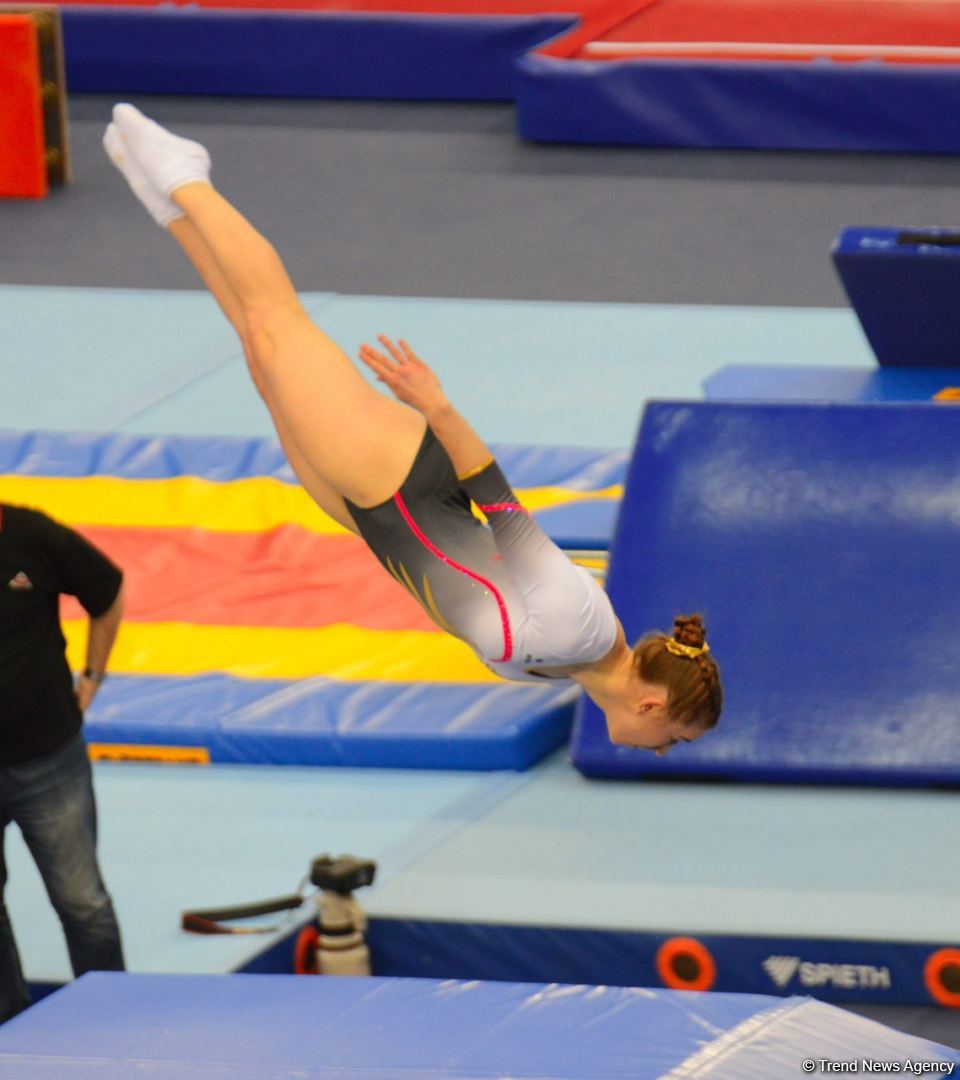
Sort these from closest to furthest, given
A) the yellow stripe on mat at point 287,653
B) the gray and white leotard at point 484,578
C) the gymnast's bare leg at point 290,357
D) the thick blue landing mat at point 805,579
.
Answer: the gray and white leotard at point 484,578
the gymnast's bare leg at point 290,357
the thick blue landing mat at point 805,579
the yellow stripe on mat at point 287,653

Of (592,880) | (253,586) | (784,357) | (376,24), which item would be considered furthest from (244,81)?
(592,880)

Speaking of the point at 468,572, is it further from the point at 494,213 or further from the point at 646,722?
the point at 494,213

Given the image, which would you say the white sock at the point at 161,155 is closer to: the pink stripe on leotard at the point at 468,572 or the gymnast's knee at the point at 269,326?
the gymnast's knee at the point at 269,326

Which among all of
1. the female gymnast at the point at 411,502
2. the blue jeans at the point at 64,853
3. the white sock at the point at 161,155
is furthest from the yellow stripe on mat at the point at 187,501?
the white sock at the point at 161,155

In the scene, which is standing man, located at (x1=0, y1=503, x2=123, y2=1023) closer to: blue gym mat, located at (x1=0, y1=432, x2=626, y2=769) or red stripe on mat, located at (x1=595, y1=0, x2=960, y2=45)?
blue gym mat, located at (x1=0, y1=432, x2=626, y2=769)

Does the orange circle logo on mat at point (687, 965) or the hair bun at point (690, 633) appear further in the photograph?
the orange circle logo on mat at point (687, 965)

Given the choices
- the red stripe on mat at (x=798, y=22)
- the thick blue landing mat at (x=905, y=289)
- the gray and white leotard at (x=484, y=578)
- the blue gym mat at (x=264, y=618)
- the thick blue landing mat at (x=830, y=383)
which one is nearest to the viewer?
the gray and white leotard at (x=484, y=578)

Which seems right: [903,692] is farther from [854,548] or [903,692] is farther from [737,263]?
[737,263]

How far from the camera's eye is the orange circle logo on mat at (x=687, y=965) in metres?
4.46

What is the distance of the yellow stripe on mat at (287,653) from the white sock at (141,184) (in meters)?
1.91

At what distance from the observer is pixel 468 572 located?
3.93 metres

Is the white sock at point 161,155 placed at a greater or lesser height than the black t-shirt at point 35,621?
greater

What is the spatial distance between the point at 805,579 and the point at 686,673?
1584mm

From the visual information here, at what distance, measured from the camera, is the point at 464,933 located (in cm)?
454
